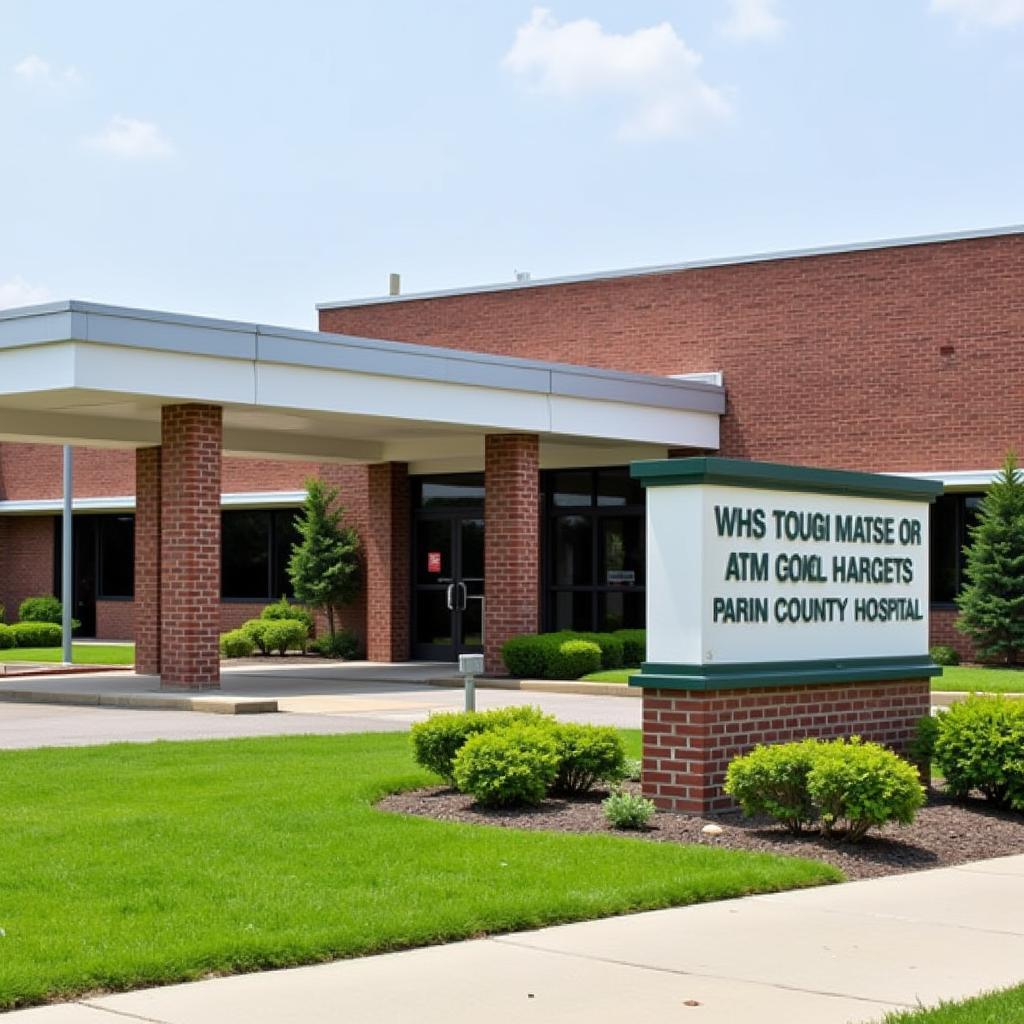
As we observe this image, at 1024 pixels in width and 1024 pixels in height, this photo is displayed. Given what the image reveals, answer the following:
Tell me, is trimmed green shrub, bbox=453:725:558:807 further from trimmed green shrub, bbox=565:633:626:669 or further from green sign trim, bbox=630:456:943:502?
trimmed green shrub, bbox=565:633:626:669

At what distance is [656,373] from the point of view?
1241 inches

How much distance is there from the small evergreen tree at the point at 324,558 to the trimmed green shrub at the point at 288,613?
56 cm

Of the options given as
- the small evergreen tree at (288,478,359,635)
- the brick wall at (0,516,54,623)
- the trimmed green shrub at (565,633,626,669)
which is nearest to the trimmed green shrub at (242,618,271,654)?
the small evergreen tree at (288,478,359,635)

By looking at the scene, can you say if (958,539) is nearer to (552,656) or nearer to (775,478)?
(552,656)

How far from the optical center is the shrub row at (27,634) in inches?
1523

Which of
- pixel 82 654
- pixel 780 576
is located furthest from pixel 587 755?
pixel 82 654

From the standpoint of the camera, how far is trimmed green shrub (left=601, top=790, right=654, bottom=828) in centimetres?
1109

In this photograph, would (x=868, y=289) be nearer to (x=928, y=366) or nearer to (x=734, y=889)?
(x=928, y=366)

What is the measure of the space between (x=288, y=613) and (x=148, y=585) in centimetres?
828

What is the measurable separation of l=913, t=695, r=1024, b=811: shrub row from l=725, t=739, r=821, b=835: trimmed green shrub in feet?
6.01

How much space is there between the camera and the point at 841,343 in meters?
29.4

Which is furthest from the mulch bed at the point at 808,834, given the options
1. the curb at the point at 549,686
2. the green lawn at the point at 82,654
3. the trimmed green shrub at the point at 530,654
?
the green lawn at the point at 82,654

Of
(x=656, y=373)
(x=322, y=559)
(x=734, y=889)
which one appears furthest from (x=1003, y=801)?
Answer: (x=322, y=559)

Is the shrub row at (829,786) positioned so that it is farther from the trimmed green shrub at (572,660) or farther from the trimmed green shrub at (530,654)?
the trimmed green shrub at (530,654)
